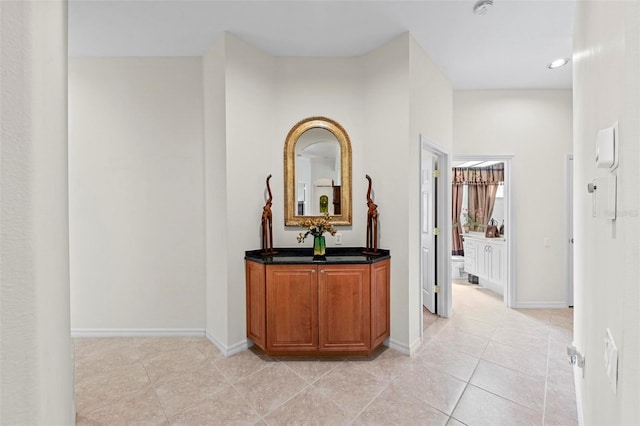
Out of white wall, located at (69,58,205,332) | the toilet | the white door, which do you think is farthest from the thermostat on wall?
the toilet

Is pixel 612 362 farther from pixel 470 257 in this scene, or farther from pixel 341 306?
pixel 470 257

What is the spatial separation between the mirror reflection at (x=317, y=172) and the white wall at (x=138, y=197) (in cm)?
104

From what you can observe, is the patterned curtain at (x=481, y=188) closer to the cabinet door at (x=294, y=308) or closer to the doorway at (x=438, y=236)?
the doorway at (x=438, y=236)

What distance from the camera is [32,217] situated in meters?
0.71

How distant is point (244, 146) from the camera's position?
2770 millimetres

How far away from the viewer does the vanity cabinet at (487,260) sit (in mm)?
4295

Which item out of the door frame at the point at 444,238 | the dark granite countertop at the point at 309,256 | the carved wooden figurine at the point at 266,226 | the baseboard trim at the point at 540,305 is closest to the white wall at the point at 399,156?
the dark granite countertop at the point at 309,256

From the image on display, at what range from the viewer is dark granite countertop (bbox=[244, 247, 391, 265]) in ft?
8.32

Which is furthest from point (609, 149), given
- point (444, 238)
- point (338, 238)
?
point (444, 238)

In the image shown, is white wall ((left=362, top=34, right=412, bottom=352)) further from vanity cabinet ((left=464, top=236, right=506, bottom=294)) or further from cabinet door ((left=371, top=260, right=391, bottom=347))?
vanity cabinet ((left=464, top=236, right=506, bottom=294))

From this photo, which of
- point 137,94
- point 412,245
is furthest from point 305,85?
point 412,245

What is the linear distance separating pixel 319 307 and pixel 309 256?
1.63 feet

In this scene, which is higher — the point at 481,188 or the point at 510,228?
the point at 481,188

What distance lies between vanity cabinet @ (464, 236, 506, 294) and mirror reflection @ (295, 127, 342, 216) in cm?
279
